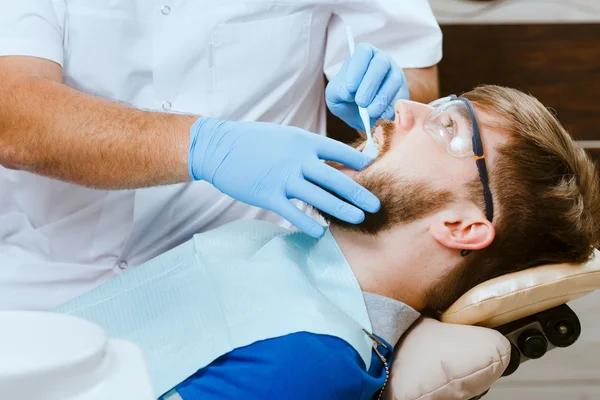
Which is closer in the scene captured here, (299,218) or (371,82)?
(299,218)

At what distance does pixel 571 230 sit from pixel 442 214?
0.25 m

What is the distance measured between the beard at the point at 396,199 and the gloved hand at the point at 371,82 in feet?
0.82

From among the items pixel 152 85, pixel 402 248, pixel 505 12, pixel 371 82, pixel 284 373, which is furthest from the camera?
pixel 505 12

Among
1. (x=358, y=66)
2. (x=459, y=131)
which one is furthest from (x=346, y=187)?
(x=358, y=66)

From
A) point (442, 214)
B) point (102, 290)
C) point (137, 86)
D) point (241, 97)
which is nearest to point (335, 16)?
point (241, 97)

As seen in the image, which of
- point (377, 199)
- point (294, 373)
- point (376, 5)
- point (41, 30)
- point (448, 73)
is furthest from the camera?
point (448, 73)

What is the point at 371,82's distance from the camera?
1548 mm

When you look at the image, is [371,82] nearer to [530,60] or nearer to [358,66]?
[358,66]

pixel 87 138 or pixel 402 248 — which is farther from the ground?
pixel 87 138

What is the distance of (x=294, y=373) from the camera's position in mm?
1168

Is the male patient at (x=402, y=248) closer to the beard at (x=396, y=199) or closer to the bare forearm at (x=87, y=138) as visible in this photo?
the beard at (x=396, y=199)

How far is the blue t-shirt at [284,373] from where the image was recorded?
116 cm

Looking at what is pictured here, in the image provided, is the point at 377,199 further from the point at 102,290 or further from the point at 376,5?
the point at 376,5

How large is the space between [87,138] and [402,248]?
64 centimetres
